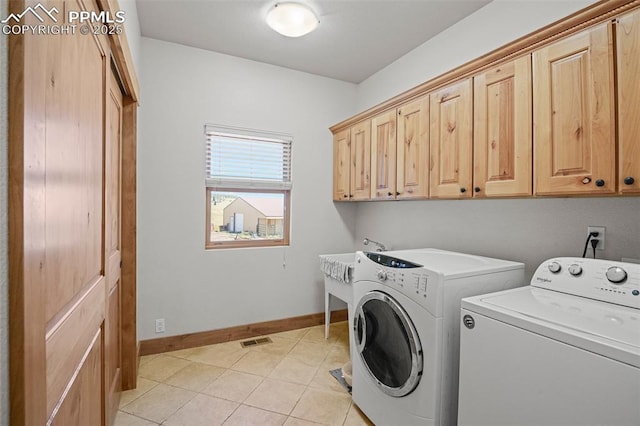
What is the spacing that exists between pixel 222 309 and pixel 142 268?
80cm

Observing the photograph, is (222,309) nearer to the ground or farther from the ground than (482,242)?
nearer to the ground

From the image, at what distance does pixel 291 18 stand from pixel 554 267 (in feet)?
7.39

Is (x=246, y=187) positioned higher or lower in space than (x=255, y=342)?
higher

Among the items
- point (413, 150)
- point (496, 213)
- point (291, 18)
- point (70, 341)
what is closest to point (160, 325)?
point (70, 341)

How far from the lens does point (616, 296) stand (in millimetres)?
1215

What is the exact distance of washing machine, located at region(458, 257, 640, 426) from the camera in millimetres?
899

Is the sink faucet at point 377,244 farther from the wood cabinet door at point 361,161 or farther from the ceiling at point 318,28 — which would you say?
the ceiling at point 318,28

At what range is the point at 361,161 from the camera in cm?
300

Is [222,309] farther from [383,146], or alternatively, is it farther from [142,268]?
[383,146]

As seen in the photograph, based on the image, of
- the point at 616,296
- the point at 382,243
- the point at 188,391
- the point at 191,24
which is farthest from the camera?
the point at 382,243

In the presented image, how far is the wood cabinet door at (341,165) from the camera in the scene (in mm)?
3193

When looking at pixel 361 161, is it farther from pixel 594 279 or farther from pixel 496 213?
pixel 594 279

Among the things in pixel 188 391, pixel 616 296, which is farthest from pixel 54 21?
pixel 188 391

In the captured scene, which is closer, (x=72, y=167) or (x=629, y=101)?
(x=72, y=167)
